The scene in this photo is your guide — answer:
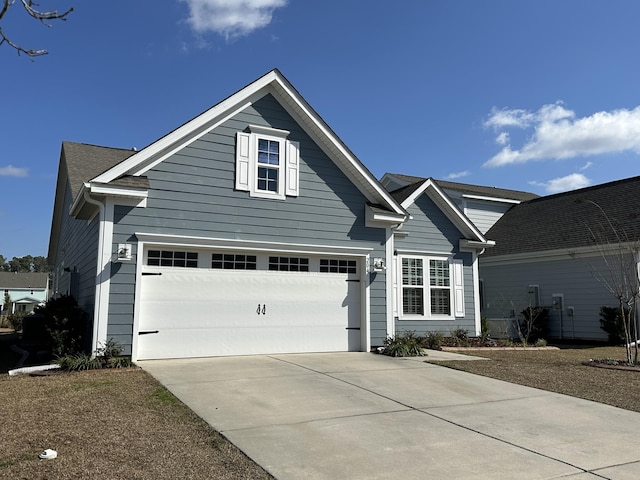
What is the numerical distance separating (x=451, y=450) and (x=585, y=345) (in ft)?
44.9

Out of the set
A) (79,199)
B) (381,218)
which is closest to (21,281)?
(79,199)

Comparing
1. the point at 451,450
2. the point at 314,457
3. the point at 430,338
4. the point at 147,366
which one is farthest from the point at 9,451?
the point at 430,338

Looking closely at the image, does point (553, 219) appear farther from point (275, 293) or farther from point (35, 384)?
point (35, 384)

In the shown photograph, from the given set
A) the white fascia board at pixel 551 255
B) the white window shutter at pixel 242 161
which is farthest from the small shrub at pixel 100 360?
the white fascia board at pixel 551 255

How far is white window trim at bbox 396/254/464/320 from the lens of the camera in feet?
50.3

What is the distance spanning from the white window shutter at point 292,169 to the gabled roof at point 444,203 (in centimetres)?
490

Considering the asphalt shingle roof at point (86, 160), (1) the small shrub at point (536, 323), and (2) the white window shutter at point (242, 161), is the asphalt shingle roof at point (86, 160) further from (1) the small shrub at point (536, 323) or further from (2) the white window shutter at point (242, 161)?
(1) the small shrub at point (536, 323)

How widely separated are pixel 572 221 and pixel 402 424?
16.2 meters

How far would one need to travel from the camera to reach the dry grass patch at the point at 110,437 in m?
4.26

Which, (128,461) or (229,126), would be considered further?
(229,126)

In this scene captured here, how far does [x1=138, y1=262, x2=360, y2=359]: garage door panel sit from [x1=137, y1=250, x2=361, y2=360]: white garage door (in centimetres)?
2

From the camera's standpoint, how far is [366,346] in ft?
40.6

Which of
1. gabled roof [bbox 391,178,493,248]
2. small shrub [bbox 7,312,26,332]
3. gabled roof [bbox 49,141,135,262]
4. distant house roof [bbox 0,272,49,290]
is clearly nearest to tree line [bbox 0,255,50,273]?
distant house roof [bbox 0,272,49,290]

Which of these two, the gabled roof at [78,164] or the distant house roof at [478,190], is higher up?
the distant house roof at [478,190]
